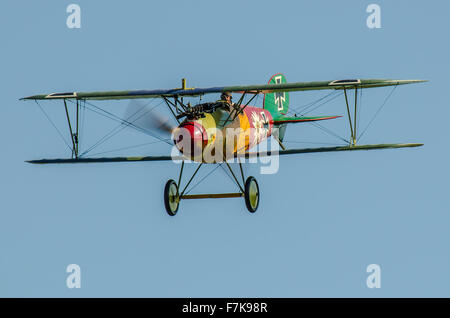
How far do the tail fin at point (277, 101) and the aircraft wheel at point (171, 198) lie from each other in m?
5.41

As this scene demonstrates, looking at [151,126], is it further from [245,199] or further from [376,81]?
[376,81]

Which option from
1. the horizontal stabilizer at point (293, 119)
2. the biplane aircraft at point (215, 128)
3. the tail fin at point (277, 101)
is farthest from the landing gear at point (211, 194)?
the tail fin at point (277, 101)

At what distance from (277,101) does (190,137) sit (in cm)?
796

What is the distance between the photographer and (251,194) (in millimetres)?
33219

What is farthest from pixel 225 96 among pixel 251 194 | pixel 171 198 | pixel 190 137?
pixel 171 198

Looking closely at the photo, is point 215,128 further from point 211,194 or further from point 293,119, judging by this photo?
point 293,119

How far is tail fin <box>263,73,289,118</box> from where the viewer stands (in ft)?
123

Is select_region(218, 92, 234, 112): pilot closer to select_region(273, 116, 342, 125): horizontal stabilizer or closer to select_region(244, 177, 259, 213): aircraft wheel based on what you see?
select_region(244, 177, 259, 213): aircraft wheel

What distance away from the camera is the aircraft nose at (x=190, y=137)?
3103 centimetres

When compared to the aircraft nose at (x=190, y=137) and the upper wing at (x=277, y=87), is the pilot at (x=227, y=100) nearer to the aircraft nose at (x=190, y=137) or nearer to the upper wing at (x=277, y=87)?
the upper wing at (x=277, y=87)

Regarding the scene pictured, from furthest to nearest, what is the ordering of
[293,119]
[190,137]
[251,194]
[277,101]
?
[277,101] < [293,119] < [251,194] < [190,137]

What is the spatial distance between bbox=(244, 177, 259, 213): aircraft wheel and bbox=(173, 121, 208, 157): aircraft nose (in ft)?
7.48
